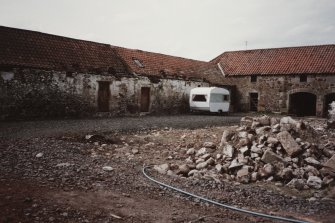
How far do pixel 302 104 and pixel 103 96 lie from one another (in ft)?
57.7

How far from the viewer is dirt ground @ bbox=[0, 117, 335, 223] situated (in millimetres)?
4508

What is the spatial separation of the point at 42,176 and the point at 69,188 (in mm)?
897

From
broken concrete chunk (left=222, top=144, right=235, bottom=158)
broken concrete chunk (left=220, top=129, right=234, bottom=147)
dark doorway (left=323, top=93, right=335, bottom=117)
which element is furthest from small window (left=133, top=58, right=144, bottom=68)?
dark doorway (left=323, top=93, right=335, bottom=117)

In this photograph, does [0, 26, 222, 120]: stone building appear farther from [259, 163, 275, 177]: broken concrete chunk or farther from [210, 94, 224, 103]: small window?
[259, 163, 275, 177]: broken concrete chunk

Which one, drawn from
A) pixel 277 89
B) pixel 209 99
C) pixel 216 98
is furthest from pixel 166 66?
pixel 277 89

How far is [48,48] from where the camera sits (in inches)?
682

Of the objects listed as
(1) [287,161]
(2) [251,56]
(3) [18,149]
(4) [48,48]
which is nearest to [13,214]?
(3) [18,149]

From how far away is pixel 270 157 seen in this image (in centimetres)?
716

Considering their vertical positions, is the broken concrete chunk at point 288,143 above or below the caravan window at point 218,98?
below

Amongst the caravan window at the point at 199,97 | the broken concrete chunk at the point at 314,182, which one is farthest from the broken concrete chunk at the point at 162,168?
the caravan window at the point at 199,97

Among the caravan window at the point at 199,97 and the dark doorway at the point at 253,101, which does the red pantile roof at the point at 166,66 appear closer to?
the caravan window at the point at 199,97

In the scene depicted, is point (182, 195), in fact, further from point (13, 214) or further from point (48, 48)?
point (48, 48)

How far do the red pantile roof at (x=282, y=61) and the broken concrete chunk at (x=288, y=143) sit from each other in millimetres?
18125

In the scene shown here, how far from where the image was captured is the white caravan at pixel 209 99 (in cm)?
2133
